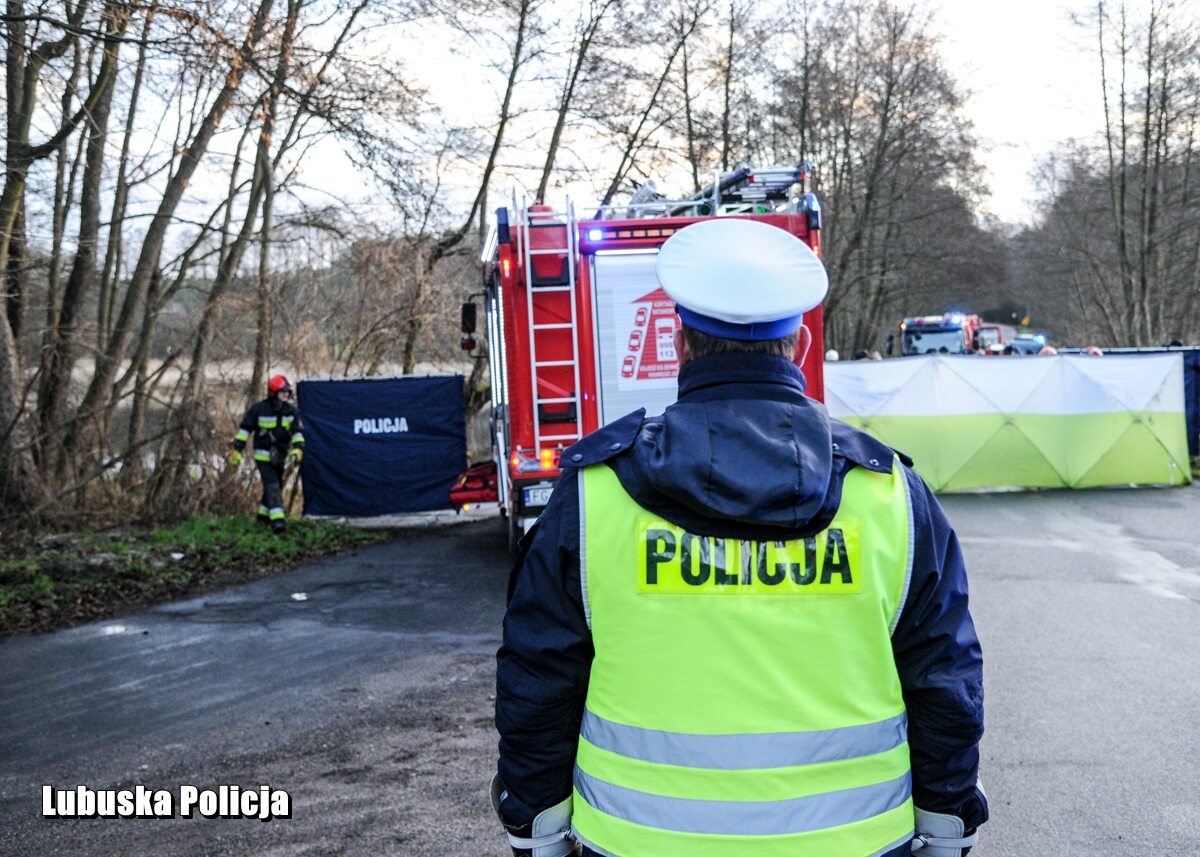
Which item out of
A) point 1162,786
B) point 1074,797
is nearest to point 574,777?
point 1074,797

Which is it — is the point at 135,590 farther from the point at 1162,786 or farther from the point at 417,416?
the point at 1162,786

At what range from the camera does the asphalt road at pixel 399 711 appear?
4648 millimetres

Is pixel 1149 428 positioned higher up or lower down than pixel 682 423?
lower down

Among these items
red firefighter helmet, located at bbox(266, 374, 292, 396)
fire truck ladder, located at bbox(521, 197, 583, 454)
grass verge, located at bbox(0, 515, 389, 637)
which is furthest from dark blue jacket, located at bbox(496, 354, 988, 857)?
red firefighter helmet, located at bbox(266, 374, 292, 396)

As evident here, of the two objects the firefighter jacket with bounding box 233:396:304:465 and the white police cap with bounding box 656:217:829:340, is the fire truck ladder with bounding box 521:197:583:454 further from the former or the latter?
the white police cap with bounding box 656:217:829:340

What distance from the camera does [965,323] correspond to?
3825 cm

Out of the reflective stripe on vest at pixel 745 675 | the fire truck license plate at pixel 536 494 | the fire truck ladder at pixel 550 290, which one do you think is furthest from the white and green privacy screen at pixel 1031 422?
the reflective stripe on vest at pixel 745 675

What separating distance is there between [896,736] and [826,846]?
9.3 inches

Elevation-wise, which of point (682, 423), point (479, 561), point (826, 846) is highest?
point (682, 423)

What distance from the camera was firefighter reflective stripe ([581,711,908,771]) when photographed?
1963mm

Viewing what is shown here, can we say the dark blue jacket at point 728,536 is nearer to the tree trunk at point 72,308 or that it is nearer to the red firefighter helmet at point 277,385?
the red firefighter helmet at point 277,385

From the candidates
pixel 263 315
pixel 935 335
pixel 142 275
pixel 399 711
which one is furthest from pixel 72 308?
pixel 935 335

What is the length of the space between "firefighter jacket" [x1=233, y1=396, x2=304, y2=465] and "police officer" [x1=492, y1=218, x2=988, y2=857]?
11.9 m

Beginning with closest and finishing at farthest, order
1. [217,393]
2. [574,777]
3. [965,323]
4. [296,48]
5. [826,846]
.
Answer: [826,846] < [574,777] < [296,48] < [217,393] < [965,323]
